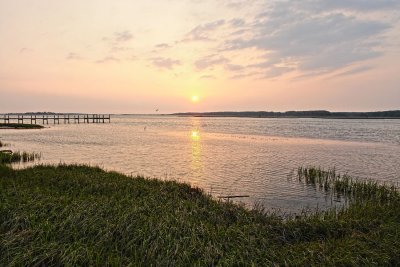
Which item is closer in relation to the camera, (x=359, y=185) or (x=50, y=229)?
(x=50, y=229)

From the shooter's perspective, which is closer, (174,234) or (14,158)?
(174,234)

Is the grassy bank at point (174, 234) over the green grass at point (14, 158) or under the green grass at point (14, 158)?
over

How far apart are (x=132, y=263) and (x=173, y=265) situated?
985mm

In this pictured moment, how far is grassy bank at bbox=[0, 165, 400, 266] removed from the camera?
25.5 feet

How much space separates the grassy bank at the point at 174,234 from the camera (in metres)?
7.77

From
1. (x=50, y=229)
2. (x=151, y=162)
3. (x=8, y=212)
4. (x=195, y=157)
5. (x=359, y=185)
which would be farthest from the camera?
(x=195, y=157)

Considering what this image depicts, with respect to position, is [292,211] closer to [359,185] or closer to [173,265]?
[359,185]

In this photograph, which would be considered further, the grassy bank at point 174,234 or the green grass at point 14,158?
the green grass at point 14,158

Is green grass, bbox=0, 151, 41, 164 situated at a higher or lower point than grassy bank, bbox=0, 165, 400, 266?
lower

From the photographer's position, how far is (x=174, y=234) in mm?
9312

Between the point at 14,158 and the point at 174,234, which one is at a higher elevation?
the point at 174,234

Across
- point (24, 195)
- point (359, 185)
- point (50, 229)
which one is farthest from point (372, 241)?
point (24, 195)

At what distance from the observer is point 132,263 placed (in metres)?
7.49

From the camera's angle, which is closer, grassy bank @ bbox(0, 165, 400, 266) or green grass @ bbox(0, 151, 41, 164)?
grassy bank @ bbox(0, 165, 400, 266)
